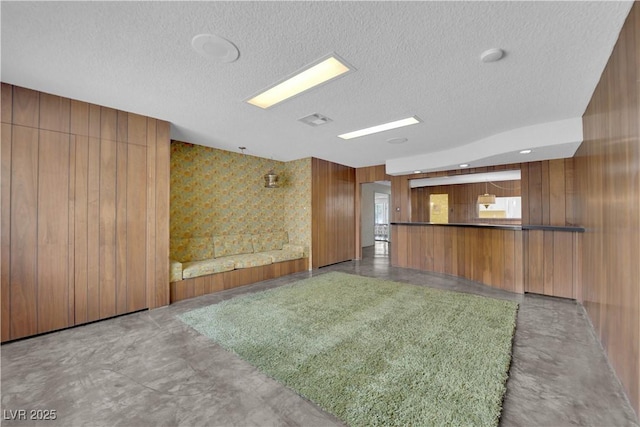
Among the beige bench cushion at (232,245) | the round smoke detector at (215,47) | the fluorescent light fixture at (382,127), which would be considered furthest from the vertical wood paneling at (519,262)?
the beige bench cushion at (232,245)

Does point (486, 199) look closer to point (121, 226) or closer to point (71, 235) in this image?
point (121, 226)

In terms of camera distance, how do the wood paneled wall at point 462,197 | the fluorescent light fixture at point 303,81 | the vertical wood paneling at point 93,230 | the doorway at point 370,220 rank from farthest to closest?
1. the doorway at point 370,220
2. the wood paneled wall at point 462,197
3. the vertical wood paneling at point 93,230
4. the fluorescent light fixture at point 303,81

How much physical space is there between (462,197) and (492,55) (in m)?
7.69

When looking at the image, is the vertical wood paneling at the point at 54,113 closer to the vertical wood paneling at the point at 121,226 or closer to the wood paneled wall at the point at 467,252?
the vertical wood paneling at the point at 121,226

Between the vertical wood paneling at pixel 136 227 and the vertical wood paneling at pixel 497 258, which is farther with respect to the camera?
the vertical wood paneling at pixel 497 258

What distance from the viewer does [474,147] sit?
14.8 ft

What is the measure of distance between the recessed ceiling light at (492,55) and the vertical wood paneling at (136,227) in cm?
400

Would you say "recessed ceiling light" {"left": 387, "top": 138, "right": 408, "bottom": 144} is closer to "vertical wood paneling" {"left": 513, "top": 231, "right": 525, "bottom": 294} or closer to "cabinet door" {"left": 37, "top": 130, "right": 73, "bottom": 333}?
"vertical wood paneling" {"left": 513, "top": 231, "right": 525, "bottom": 294}

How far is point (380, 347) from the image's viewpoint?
233 centimetres

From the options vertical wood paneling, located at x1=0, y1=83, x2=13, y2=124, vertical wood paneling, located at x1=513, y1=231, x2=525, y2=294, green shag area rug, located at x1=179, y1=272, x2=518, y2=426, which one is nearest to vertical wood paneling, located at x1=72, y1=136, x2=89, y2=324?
vertical wood paneling, located at x1=0, y1=83, x2=13, y2=124

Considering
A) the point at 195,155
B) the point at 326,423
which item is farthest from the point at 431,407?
the point at 195,155

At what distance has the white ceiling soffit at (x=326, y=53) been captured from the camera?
1.64 meters

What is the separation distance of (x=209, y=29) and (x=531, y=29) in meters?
2.29

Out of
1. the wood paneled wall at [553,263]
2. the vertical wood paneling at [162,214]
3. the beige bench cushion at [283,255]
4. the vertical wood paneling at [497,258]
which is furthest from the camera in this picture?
the beige bench cushion at [283,255]
